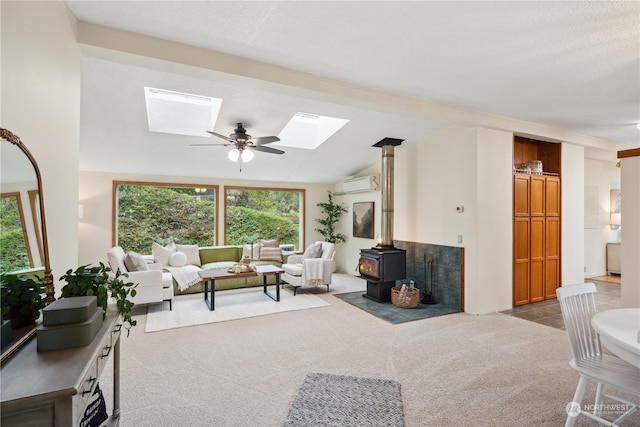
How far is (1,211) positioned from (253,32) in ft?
6.58

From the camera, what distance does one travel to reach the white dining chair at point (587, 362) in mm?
1760

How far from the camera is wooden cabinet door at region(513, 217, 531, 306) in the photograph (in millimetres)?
4750

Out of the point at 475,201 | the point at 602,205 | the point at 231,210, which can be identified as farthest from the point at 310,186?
the point at 602,205

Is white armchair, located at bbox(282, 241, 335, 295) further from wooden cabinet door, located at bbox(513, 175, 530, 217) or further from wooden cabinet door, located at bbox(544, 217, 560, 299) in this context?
wooden cabinet door, located at bbox(544, 217, 560, 299)

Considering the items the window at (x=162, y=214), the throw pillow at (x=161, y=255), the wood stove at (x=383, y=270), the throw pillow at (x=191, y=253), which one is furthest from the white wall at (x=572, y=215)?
the throw pillow at (x=161, y=255)

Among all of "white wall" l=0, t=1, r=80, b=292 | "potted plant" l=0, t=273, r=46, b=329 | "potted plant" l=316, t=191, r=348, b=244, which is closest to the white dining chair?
"potted plant" l=0, t=273, r=46, b=329

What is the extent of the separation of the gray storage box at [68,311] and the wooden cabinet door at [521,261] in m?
5.21

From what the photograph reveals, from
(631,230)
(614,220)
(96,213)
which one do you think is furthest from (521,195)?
(96,213)

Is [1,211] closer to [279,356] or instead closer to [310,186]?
[279,356]

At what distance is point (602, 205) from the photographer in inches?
277

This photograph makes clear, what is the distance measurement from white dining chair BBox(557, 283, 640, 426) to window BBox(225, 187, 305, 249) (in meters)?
6.05

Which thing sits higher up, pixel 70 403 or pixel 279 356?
pixel 70 403

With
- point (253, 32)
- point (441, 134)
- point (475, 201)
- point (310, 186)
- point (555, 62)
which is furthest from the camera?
point (310, 186)

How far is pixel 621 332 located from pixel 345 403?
1700 mm
